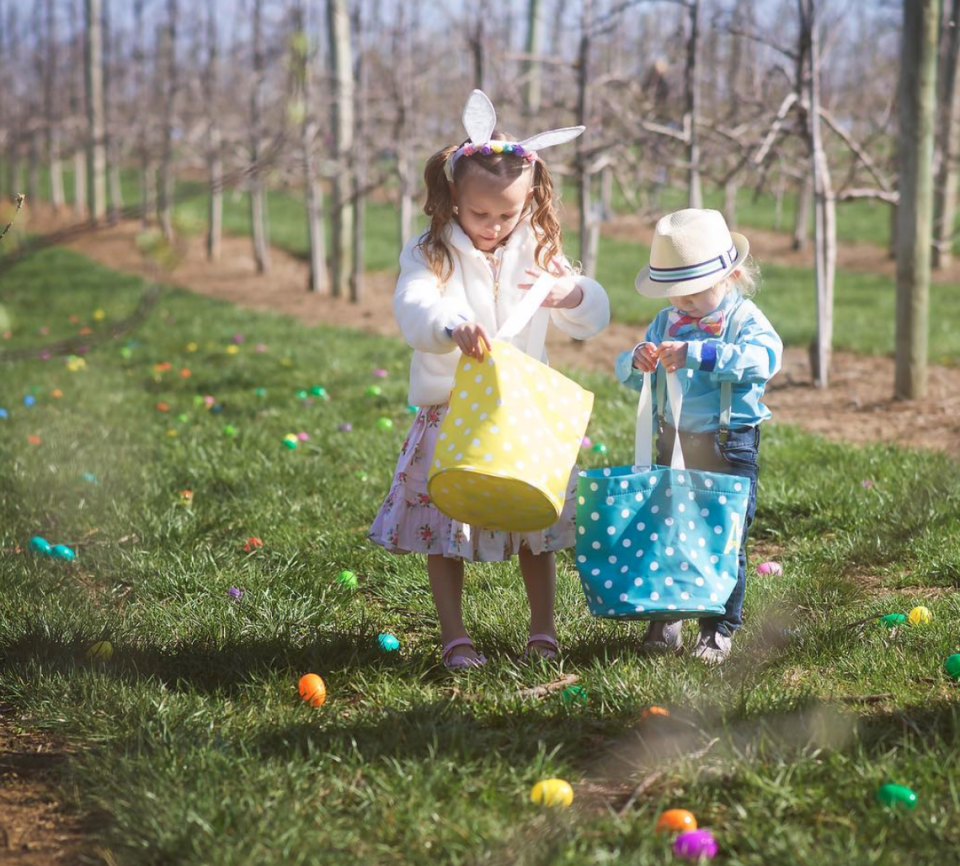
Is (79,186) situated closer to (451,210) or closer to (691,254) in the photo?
(451,210)

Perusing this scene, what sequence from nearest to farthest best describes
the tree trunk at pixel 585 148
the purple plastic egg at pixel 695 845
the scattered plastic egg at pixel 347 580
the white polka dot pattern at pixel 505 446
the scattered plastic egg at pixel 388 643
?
the purple plastic egg at pixel 695 845
the white polka dot pattern at pixel 505 446
the scattered plastic egg at pixel 388 643
the scattered plastic egg at pixel 347 580
the tree trunk at pixel 585 148

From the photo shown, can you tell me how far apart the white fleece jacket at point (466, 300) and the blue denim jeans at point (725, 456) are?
1.42 feet

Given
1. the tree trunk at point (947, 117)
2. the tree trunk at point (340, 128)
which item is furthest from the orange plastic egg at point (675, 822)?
the tree trunk at point (340, 128)

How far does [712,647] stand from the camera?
3064 mm

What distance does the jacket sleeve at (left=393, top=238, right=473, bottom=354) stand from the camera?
275cm

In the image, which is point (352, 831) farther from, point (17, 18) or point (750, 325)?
point (17, 18)

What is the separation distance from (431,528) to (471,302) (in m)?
0.66

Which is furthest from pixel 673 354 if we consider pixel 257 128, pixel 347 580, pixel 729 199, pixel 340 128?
pixel 257 128

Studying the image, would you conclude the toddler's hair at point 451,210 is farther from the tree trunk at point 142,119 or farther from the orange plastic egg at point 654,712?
the tree trunk at point 142,119

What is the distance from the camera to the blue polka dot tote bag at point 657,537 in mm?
2764

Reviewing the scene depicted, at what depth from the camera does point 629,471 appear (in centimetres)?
284

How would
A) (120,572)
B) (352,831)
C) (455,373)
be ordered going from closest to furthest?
1. (352,831)
2. (455,373)
3. (120,572)

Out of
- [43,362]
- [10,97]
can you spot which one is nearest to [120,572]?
[43,362]

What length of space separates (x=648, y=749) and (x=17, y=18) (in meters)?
36.7
